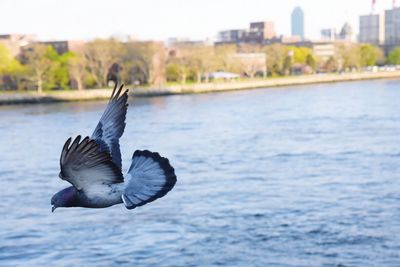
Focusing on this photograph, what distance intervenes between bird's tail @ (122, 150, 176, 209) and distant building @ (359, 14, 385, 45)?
86630mm

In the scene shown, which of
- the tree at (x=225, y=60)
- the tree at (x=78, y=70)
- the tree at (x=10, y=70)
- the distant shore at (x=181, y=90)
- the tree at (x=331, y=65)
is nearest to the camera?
the distant shore at (x=181, y=90)

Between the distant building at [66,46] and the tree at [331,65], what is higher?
the distant building at [66,46]

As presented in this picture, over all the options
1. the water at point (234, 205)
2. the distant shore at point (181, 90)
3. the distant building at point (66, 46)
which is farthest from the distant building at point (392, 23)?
the water at point (234, 205)

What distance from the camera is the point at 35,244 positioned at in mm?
10266

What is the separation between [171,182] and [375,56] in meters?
58.6

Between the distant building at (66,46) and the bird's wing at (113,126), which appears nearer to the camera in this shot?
the bird's wing at (113,126)

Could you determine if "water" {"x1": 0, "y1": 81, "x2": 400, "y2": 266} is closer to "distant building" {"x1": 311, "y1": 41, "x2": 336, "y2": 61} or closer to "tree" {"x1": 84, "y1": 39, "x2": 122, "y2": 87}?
"tree" {"x1": 84, "y1": 39, "x2": 122, "y2": 87}

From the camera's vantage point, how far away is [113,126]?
9.87ft

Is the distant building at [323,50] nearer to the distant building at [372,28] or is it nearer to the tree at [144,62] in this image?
the tree at [144,62]

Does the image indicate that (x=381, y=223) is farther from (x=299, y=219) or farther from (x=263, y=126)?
(x=263, y=126)

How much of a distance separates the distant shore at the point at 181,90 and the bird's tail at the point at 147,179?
33241 mm

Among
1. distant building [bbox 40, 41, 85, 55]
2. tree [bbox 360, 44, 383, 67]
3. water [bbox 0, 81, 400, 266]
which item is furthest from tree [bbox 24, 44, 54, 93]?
tree [bbox 360, 44, 383, 67]

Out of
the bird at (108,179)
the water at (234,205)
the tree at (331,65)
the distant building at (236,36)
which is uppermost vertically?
the distant building at (236,36)

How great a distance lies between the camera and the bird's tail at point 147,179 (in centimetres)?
251
